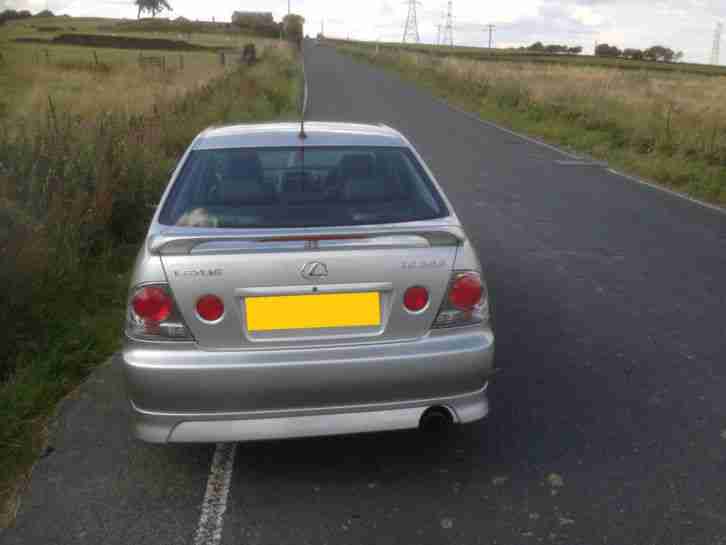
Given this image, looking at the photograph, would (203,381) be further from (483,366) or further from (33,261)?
(33,261)

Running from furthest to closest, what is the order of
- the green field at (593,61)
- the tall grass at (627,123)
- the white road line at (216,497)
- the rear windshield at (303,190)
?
the green field at (593,61) → the tall grass at (627,123) → the rear windshield at (303,190) → the white road line at (216,497)

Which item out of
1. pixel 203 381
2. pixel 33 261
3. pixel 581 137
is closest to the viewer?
pixel 203 381

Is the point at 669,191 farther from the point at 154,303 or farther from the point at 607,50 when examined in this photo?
the point at 607,50

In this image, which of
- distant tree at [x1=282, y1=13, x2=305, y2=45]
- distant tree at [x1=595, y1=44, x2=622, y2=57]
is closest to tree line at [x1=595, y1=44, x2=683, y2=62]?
distant tree at [x1=595, y1=44, x2=622, y2=57]

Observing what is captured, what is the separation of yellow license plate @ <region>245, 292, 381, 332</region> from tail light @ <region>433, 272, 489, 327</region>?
1.21 ft

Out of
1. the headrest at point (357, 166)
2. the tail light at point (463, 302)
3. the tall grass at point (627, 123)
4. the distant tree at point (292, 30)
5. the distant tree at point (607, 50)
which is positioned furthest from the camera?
the distant tree at point (607, 50)

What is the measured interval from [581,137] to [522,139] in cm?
143

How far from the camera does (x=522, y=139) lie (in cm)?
1936

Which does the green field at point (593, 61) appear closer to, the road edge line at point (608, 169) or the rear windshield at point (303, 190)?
the road edge line at point (608, 169)

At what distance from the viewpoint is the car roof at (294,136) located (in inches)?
168

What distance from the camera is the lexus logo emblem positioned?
127 inches

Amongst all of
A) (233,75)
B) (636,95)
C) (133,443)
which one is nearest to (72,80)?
(233,75)

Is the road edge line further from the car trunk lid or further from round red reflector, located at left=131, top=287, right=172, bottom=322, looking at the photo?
round red reflector, located at left=131, top=287, right=172, bottom=322

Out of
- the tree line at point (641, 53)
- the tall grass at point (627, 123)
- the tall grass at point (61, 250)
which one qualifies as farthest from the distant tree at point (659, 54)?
the tall grass at point (61, 250)
